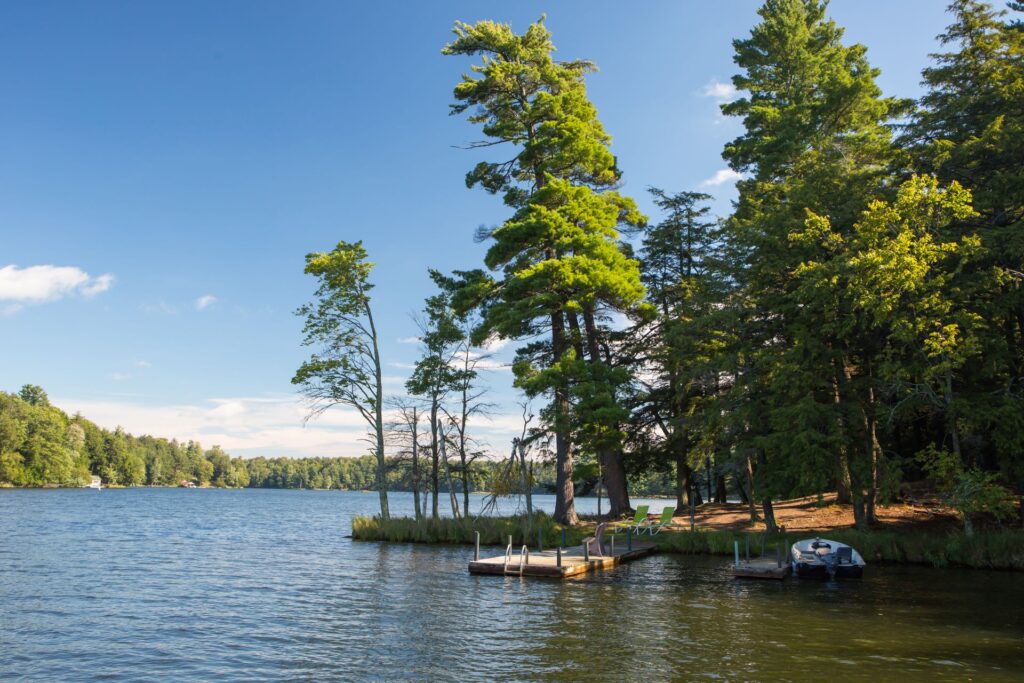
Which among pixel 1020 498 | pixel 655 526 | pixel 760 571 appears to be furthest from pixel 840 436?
pixel 655 526

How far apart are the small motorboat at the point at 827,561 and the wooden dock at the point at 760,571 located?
0.46 meters

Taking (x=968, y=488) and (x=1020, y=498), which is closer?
(x=968, y=488)

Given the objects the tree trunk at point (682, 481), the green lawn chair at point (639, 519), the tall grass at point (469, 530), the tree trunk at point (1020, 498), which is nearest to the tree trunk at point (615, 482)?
the tree trunk at point (682, 481)

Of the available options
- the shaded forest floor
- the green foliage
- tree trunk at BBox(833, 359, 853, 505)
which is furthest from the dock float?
the shaded forest floor

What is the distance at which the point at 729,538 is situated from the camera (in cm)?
2416

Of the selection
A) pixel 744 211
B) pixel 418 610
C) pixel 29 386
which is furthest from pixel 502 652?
pixel 29 386

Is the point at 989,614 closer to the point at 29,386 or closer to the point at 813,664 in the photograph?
the point at 813,664

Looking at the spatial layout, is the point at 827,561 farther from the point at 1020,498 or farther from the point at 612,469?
the point at 612,469

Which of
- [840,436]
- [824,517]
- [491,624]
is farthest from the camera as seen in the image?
[824,517]

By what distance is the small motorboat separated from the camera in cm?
1873

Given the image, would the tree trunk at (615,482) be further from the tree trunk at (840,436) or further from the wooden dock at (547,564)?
the tree trunk at (840,436)

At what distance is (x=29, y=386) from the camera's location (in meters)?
117

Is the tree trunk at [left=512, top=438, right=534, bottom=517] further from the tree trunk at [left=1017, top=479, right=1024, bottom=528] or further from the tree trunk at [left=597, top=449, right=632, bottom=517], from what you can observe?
the tree trunk at [left=1017, top=479, right=1024, bottom=528]

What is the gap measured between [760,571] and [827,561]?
1831 millimetres
